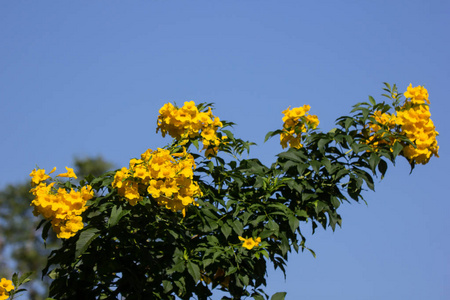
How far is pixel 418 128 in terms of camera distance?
3.95 m

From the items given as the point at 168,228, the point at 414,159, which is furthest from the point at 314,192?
the point at 168,228

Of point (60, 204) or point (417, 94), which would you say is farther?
point (417, 94)

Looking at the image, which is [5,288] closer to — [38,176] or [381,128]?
[38,176]

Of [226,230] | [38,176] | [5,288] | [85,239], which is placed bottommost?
[226,230]

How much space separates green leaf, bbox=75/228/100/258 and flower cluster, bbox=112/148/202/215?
12.7 inches

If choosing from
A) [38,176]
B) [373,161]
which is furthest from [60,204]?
[373,161]

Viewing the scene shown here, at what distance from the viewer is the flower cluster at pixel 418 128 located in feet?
12.8

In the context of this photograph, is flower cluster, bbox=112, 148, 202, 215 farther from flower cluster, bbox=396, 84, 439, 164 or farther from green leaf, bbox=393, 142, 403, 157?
flower cluster, bbox=396, 84, 439, 164

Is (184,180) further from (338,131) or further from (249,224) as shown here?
(338,131)

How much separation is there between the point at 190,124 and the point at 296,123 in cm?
83

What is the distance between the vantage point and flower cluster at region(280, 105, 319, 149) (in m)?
3.97


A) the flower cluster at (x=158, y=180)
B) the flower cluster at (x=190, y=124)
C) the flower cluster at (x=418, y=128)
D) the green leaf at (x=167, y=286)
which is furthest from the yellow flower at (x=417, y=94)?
the green leaf at (x=167, y=286)

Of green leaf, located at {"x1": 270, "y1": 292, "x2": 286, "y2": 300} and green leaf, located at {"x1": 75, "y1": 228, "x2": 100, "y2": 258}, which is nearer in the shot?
green leaf, located at {"x1": 75, "y1": 228, "x2": 100, "y2": 258}

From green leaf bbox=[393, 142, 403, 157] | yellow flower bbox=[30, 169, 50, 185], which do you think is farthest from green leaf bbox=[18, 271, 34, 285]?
green leaf bbox=[393, 142, 403, 157]
